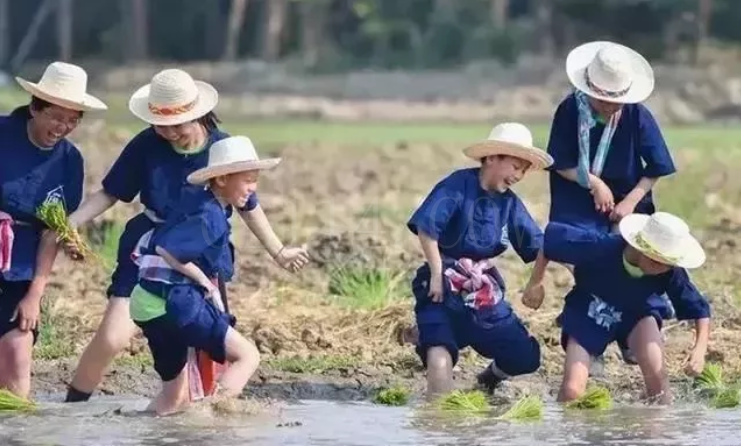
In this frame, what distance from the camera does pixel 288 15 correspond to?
5591 centimetres

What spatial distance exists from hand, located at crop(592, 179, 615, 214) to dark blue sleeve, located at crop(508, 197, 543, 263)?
0.31m

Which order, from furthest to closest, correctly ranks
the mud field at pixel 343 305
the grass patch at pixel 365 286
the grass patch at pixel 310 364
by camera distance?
the grass patch at pixel 365 286 → the grass patch at pixel 310 364 → the mud field at pixel 343 305

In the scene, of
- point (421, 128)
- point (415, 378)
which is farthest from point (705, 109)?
point (415, 378)

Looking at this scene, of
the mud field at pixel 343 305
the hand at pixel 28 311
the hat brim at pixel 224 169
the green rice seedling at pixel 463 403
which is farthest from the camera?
the mud field at pixel 343 305

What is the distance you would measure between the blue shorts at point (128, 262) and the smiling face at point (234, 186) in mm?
492

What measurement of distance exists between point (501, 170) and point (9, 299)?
2341 mm

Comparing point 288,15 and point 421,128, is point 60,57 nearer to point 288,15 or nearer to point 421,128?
point 288,15

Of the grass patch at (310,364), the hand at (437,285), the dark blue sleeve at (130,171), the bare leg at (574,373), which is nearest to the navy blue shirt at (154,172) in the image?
the dark blue sleeve at (130,171)

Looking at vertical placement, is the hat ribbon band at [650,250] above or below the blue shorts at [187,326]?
above

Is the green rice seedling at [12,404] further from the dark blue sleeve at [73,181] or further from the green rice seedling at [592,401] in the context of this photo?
the green rice seedling at [592,401]

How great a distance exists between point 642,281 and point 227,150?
7.00 feet

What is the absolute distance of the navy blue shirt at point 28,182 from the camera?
9.89 m

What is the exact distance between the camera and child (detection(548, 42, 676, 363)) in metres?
10.4

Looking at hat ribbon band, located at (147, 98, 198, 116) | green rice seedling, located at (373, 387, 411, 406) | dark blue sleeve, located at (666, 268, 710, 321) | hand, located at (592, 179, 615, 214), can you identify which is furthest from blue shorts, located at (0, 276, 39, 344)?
dark blue sleeve, located at (666, 268, 710, 321)
